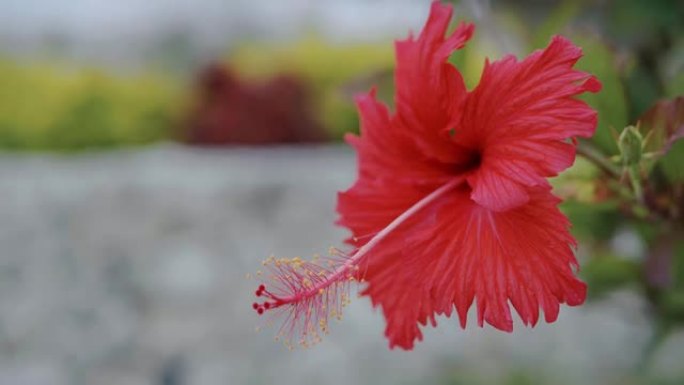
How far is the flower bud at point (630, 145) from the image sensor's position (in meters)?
0.51

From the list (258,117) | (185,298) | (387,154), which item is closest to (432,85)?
(387,154)

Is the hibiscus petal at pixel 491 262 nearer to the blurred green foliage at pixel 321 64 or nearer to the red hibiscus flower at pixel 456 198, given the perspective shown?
the red hibiscus flower at pixel 456 198

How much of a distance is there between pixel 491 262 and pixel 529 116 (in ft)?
0.25

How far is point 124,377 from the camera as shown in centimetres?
232

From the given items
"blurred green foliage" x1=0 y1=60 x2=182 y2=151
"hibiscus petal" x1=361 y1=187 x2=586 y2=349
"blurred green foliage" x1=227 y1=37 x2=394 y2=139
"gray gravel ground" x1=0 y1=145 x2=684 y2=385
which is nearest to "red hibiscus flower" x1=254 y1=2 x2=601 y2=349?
"hibiscus petal" x1=361 y1=187 x2=586 y2=349

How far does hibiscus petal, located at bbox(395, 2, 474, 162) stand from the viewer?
21.1 inches

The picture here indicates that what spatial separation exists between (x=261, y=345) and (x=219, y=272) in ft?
0.66

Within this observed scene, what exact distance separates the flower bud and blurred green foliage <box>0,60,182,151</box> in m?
→ 2.76

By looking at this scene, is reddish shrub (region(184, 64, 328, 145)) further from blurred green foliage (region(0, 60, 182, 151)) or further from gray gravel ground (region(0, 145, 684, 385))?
gray gravel ground (region(0, 145, 684, 385))

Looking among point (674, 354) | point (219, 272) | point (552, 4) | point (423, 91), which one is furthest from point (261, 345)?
point (423, 91)

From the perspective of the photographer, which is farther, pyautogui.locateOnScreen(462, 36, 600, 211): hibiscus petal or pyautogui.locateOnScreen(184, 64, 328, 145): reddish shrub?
pyautogui.locateOnScreen(184, 64, 328, 145): reddish shrub

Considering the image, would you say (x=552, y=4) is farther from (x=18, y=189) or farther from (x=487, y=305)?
(x=18, y=189)

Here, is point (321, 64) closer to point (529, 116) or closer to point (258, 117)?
point (258, 117)

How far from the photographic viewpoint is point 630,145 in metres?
0.51
